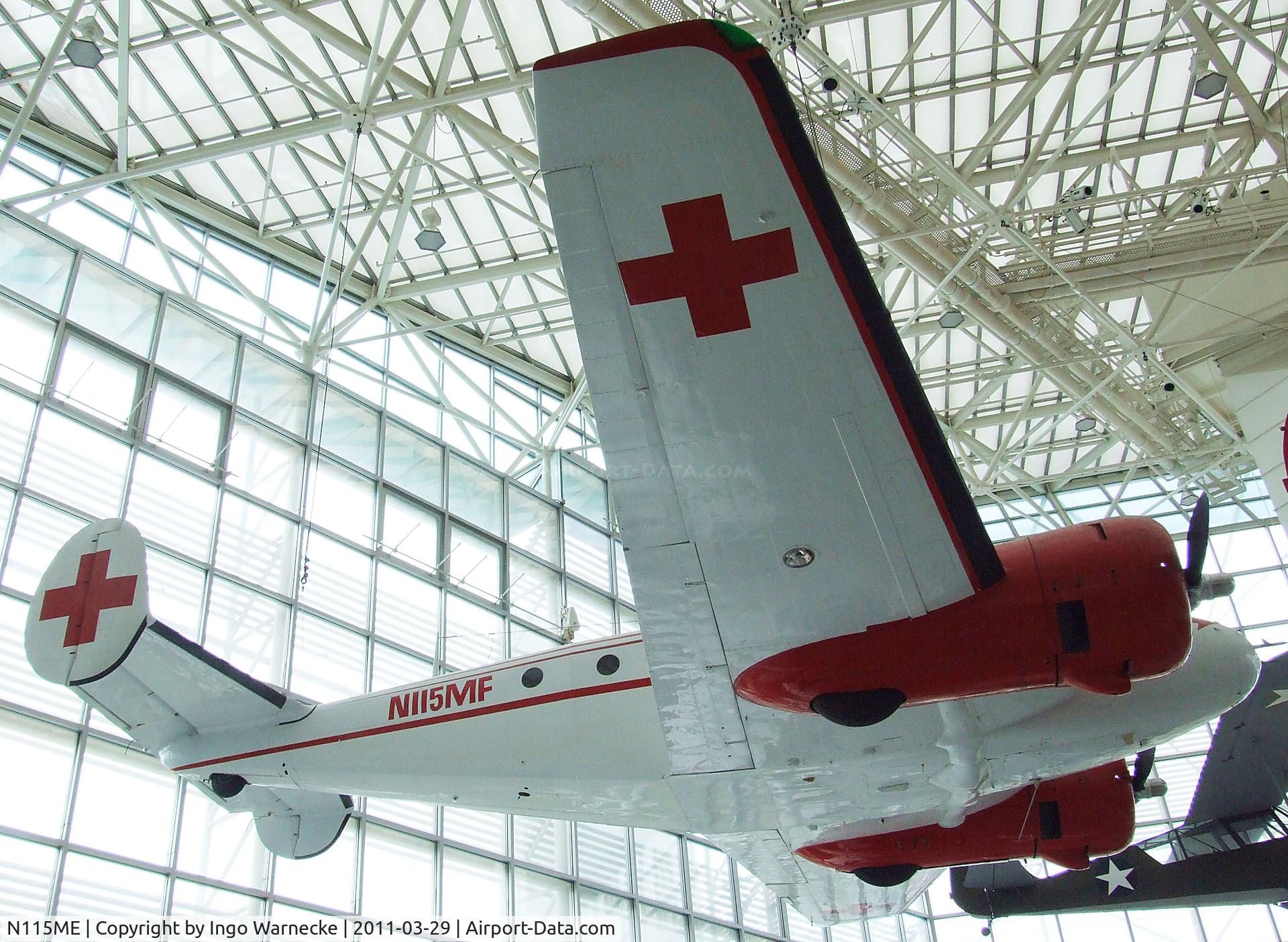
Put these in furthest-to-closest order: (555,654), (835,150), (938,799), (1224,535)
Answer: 1. (1224,535)
2. (835,150)
3. (555,654)
4. (938,799)

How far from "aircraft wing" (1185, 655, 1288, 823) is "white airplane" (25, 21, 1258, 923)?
1.83 m

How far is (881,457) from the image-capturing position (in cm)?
613

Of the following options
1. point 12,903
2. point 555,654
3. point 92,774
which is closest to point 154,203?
point 92,774

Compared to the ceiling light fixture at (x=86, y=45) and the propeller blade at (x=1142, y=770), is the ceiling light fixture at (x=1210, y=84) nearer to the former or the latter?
the propeller blade at (x=1142, y=770)

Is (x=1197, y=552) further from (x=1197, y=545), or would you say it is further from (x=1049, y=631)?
(x=1049, y=631)

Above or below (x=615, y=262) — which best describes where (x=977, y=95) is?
above

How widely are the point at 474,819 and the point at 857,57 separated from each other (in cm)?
1686

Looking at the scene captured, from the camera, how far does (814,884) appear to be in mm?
12523

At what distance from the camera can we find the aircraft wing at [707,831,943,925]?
37.3ft

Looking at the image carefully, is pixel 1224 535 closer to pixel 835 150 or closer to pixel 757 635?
pixel 835 150

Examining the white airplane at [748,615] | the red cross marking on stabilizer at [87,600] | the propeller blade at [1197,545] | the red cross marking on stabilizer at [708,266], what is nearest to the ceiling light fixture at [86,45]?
the white airplane at [748,615]

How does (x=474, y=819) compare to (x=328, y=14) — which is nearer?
(x=328, y=14)

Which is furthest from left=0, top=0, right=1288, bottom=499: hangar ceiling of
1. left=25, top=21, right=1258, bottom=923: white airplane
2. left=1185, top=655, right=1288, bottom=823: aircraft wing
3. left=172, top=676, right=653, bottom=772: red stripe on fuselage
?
left=25, top=21, right=1258, bottom=923: white airplane

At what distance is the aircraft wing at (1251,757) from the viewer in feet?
37.4
